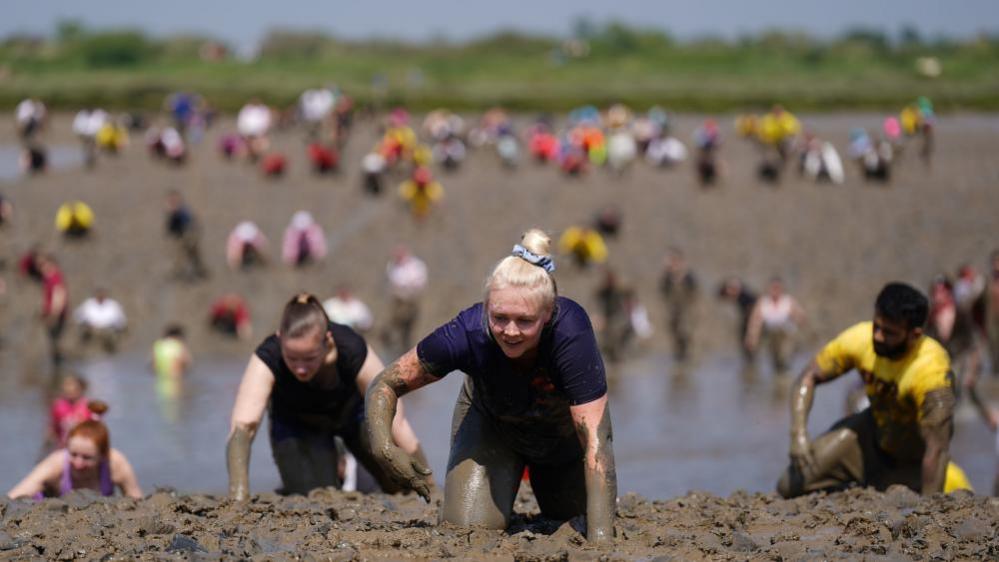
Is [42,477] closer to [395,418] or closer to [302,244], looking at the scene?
[395,418]

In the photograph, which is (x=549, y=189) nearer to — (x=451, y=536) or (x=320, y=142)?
(x=320, y=142)

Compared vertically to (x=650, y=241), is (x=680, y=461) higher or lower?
lower

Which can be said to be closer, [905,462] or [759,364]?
[905,462]

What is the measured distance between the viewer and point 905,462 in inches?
292

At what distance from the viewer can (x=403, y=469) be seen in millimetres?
5219

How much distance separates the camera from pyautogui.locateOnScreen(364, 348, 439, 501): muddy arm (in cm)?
523

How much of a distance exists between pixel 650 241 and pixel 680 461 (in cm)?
1278

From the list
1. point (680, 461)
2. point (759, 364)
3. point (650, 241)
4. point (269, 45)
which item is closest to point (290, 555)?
point (680, 461)

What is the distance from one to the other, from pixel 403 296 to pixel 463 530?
1522 centimetres

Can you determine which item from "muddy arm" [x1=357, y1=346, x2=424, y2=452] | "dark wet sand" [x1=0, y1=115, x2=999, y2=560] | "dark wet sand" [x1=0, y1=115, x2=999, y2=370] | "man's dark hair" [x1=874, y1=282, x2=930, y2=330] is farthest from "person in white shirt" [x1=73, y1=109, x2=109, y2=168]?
"man's dark hair" [x1=874, y1=282, x2=930, y2=330]

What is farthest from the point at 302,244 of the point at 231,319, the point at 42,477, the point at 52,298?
the point at 42,477

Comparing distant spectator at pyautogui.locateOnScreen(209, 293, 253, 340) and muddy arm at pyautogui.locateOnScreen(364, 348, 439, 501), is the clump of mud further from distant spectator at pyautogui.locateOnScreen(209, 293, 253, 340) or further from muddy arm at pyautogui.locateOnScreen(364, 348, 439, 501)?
distant spectator at pyautogui.locateOnScreen(209, 293, 253, 340)

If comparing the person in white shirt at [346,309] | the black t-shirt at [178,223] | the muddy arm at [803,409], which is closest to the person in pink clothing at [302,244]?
the black t-shirt at [178,223]

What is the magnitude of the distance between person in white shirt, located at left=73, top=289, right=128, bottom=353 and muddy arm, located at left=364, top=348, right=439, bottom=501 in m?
16.4
